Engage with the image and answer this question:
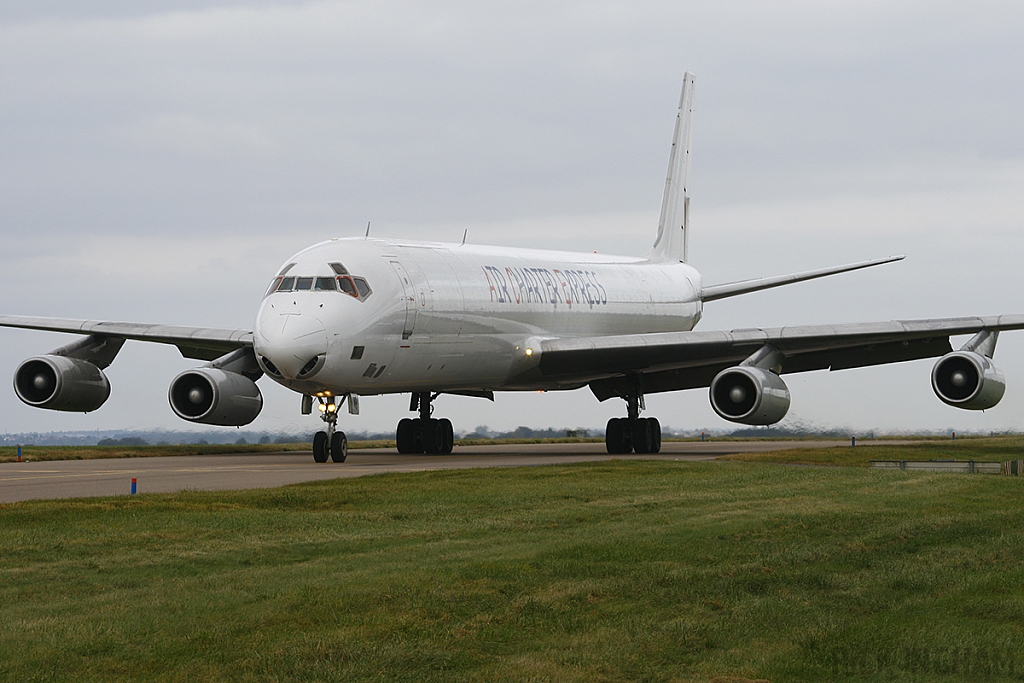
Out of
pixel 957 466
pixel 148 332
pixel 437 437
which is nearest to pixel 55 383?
pixel 148 332

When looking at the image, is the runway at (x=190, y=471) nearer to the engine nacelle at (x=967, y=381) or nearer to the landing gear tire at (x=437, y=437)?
the landing gear tire at (x=437, y=437)

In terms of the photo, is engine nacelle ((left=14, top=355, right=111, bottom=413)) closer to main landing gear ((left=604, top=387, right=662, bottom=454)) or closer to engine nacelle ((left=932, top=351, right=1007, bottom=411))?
main landing gear ((left=604, top=387, right=662, bottom=454))

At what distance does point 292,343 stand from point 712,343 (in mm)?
9089

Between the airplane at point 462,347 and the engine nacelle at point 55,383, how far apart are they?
0.10 ft

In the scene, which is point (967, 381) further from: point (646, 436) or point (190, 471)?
point (190, 471)

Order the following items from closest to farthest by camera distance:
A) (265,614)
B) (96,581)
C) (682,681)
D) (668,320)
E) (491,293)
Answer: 1. (682,681)
2. (265,614)
3. (96,581)
4. (491,293)
5. (668,320)

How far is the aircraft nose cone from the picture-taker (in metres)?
23.1

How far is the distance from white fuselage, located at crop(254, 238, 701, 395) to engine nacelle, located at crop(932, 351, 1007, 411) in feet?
28.7

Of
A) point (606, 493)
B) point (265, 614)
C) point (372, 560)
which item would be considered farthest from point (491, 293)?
point (265, 614)

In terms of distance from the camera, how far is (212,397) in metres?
26.1

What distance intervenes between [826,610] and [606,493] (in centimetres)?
709

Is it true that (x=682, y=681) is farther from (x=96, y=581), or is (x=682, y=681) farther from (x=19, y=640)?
(x=96, y=581)

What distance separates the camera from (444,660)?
7184 millimetres

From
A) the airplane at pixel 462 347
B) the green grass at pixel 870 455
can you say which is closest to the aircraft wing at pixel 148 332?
the airplane at pixel 462 347
